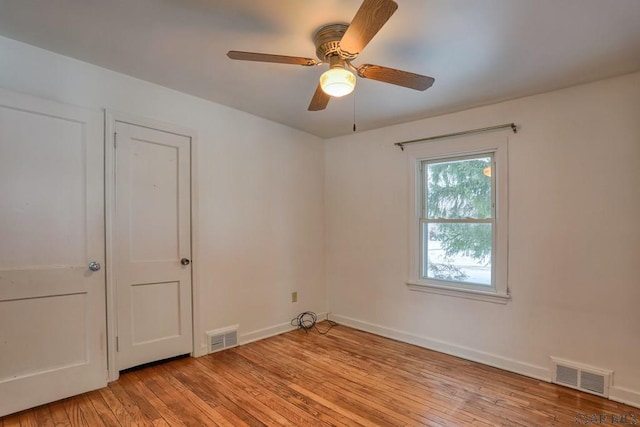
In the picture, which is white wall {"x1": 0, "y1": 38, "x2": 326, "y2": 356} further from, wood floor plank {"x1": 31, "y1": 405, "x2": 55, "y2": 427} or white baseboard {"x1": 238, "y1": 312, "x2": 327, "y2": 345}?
wood floor plank {"x1": 31, "y1": 405, "x2": 55, "y2": 427}

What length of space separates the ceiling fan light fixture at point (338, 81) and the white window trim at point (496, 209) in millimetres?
1900

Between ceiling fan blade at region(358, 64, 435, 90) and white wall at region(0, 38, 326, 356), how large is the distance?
1867 mm

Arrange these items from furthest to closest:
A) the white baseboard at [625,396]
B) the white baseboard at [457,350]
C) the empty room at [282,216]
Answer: the white baseboard at [457,350], the white baseboard at [625,396], the empty room at [282,216]

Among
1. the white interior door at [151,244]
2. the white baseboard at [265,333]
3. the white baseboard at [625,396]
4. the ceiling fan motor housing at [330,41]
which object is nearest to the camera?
the ceiling fan motor housing at [330,41]

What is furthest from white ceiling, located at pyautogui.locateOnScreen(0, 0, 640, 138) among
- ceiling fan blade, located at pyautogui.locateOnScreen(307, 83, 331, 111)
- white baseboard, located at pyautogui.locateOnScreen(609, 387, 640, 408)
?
white baseboard, located at pyautogui.locateOnScreen(609, 387, 640, 408)

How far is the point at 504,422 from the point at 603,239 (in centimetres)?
157

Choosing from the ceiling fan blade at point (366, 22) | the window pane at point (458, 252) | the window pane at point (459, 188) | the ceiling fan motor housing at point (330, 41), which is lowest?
the window pane at point (458, 252)

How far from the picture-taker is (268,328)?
149 inches

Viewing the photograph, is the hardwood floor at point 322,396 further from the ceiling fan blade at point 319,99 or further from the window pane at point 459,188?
the ceiling fan blade at point 319,99

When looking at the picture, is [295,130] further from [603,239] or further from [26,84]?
[603,239]

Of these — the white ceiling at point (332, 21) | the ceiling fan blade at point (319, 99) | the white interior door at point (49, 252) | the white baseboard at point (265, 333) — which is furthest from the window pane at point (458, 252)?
the white interior door at point (49, 252)

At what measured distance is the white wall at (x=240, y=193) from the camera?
254 centimetres

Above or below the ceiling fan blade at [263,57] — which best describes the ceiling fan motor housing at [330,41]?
above

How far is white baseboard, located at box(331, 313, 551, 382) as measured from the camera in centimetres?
286
